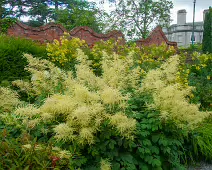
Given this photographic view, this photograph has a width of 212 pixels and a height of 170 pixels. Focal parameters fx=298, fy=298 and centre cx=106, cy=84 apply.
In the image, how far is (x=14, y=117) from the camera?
2.88m

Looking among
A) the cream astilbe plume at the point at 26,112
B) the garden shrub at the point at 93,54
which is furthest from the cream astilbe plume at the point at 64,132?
the garden shrub at the point at 93,54

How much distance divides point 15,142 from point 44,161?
14.3 inches

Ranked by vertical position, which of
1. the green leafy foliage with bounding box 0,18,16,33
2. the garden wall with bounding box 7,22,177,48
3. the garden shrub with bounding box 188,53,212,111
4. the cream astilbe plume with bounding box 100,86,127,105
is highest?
the green leafy foliage with bounding box 0,18,16,33

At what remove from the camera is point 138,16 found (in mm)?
15016

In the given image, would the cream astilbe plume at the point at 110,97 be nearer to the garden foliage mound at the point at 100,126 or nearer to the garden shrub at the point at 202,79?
the garden foliage mound at the point at 100,126

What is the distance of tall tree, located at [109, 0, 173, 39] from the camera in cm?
1477

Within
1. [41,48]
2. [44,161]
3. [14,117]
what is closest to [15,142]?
[44,161]

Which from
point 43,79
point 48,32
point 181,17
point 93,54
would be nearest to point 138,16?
point 48,32

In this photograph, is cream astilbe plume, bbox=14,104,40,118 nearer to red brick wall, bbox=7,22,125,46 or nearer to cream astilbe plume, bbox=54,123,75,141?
cream astilbe plume, bbox=54,123,75,141

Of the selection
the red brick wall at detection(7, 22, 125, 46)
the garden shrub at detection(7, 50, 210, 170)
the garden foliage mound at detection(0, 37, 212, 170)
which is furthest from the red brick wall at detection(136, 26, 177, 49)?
the garden shrub at detection(7, 50, 210, 170)

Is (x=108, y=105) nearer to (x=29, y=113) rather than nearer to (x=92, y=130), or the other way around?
(x=92, y=130)

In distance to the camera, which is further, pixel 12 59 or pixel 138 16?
pixel 138 16

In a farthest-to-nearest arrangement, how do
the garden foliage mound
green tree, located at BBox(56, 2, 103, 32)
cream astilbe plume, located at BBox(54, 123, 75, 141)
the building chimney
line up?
the building chimney → green tree, located at BBox(56, 2, 103, 32) → cream astilbe plume, located at BBox(54, 123, 75, 141) → the garden foliage mound

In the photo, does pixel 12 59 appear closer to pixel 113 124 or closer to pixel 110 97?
pixel 110 97
